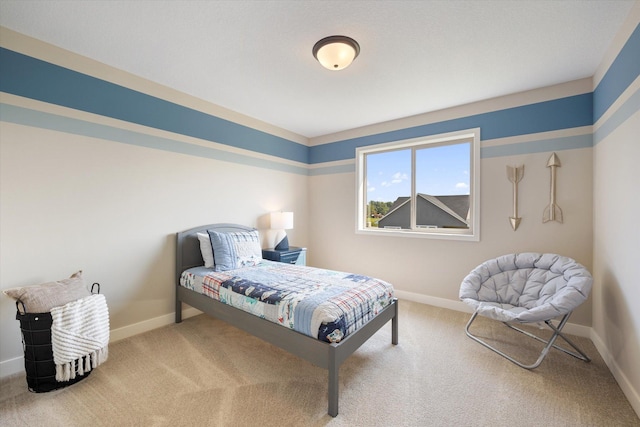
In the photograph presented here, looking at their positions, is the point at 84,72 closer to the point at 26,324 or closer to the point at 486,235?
the point at 26,324

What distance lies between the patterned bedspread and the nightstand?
2.47ft

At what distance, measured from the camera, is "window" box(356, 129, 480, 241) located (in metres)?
3.37

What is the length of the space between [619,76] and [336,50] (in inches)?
85.4

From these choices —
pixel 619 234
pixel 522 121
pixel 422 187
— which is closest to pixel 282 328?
pixel 619 234

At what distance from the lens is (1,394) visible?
5.88 ft

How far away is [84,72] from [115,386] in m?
2.64

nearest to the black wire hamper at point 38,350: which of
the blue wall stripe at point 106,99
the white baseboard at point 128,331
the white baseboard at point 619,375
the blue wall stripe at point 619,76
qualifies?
the white baseboard at point 128,331

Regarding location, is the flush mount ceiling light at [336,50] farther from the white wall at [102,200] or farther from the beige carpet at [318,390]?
the beige carpet at [318,390]

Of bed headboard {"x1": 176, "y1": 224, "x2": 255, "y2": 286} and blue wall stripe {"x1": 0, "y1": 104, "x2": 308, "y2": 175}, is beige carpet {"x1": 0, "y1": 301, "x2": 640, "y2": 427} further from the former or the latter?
blue wall stripe {"x1": 0, "y1": 104, "x2": 308, "y2": 175}

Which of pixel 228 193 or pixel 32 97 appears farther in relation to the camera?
pixel 228 193

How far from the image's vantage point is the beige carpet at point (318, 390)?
1604 millimetres

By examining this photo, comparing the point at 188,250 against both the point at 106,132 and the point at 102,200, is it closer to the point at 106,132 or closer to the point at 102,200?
the point at 102,200

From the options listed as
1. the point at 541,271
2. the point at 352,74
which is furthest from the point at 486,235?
the point at 352,74

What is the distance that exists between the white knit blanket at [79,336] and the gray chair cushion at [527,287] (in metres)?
3.05
